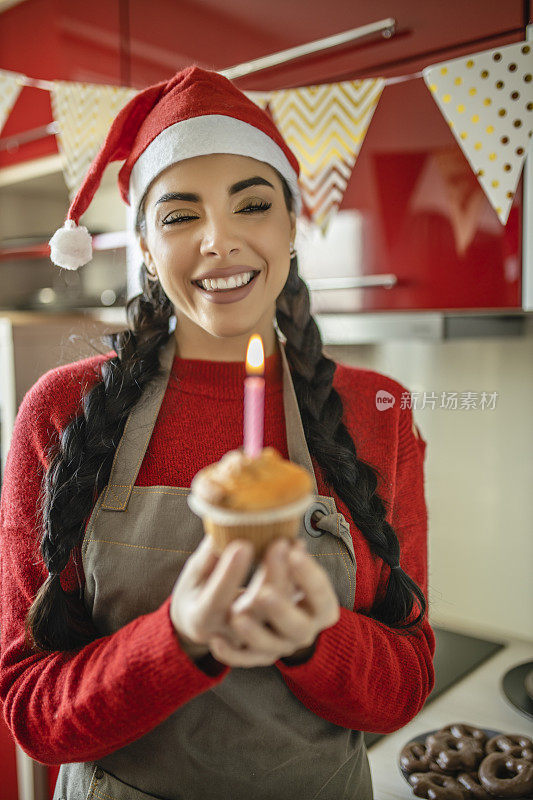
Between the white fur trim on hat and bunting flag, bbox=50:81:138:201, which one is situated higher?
bunting flag, bbox=50:81:138:201

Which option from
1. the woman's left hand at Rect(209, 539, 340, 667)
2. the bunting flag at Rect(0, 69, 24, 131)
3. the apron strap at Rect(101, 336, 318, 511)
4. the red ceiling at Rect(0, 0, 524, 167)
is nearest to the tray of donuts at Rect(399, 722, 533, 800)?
the apron strap at Rect(101, 336, 318, 511)

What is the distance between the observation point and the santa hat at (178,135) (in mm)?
914

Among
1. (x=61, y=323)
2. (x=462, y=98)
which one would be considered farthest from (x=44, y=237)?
(x=462, y=98)

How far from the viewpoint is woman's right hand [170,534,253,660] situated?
0.57m

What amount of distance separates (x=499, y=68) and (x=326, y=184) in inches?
15.1

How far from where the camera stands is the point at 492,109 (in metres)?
1.09

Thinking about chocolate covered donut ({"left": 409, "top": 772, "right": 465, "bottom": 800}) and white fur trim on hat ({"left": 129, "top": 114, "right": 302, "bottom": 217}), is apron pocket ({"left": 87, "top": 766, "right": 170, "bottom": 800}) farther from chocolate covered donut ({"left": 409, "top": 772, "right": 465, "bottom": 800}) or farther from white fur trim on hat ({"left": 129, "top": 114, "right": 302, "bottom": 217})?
white fur trim on hat ({"left": 129, "top": 114, "right": 302, "bottom": 217})

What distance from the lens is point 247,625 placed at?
0.59 metres

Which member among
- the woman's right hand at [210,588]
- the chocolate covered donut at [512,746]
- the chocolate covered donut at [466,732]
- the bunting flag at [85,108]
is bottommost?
the chocolate covered donut at [466,732]

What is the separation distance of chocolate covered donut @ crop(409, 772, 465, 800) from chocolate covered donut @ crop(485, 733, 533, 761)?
0.33 ft

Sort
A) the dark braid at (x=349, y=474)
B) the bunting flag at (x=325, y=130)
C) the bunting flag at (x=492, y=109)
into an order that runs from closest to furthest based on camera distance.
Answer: the dark braid at (x=349, y=474)
the bunting flag at (x=492, y=109)
the bunting flag at (x=325, y=130)

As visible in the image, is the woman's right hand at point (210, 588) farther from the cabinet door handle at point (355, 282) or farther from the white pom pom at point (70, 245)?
the cabinet door handle at point (355, 282)

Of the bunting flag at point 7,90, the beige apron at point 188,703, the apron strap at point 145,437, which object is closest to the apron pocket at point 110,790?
the beige apron at point 188,703

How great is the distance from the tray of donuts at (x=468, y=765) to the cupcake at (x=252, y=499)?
693mm
